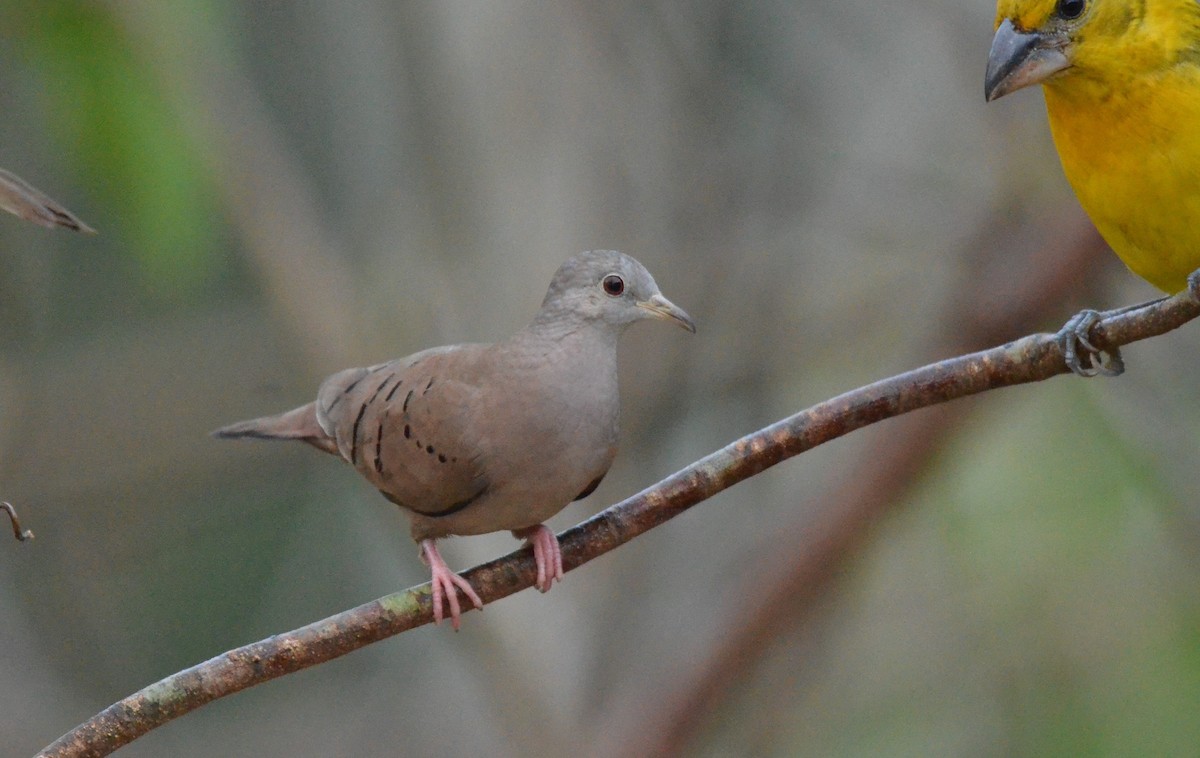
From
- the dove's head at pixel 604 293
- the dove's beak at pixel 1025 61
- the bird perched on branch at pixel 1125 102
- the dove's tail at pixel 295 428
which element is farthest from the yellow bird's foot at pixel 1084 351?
the dove's tail at pixel 295 428

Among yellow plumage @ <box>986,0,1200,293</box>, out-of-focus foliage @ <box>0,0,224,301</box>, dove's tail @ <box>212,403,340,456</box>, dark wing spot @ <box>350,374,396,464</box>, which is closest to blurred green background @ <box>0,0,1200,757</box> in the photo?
out-of-focus foliage @ <box>0,0,224,301</box>

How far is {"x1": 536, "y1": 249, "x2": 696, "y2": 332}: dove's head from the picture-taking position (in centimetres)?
271

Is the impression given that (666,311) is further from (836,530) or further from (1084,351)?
(836,530)

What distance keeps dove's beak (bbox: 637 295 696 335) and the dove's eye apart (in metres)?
0.05

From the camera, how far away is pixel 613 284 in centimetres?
271

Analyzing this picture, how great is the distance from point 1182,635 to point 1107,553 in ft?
1.33

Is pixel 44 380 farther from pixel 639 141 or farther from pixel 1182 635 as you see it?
pixel 1182 635

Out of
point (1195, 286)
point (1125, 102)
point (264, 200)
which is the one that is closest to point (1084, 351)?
point (1195, 286)

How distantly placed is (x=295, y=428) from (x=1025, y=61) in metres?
1.67

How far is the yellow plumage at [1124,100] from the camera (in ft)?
9.18

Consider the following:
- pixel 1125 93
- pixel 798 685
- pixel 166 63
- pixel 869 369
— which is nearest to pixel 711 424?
pixel 869 369

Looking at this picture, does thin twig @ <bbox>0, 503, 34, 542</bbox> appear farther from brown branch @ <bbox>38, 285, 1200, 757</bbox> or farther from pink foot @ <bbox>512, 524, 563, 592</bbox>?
pink foot @ <bbox>512, 524, 563, 592</bbox>

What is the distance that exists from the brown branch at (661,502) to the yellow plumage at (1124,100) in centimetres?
37

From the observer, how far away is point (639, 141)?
18.7 feet
